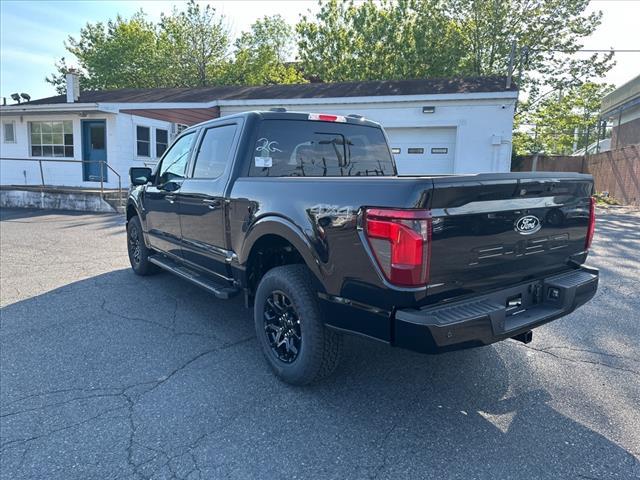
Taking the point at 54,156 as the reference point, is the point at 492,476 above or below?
below

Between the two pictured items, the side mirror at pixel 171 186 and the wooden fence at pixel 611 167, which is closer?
the side mirror at pixel 171 186

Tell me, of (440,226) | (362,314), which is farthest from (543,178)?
(362,314)

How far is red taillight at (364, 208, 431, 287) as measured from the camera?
2.30 meters

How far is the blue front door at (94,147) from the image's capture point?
1616 cm

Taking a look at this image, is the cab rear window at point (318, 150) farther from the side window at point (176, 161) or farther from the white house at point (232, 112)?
the white house at point (232, 112)

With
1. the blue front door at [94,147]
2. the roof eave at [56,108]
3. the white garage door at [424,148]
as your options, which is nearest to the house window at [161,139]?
the blue front door at [94,147]

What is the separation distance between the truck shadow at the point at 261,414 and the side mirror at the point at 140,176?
1960 mm

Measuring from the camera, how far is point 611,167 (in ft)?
59.9

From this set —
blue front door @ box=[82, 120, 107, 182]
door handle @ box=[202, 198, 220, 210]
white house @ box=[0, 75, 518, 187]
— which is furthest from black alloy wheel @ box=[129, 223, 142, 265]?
blue front door @ box=[82, 120, 107, 182]

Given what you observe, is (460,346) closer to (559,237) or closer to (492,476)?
(492,476)

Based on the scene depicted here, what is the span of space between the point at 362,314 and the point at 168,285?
397 cm

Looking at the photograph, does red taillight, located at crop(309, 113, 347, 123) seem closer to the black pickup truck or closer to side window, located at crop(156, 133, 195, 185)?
the black pickup truck

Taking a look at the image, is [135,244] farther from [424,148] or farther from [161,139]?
[161,139]

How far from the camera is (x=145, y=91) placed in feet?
66.9
